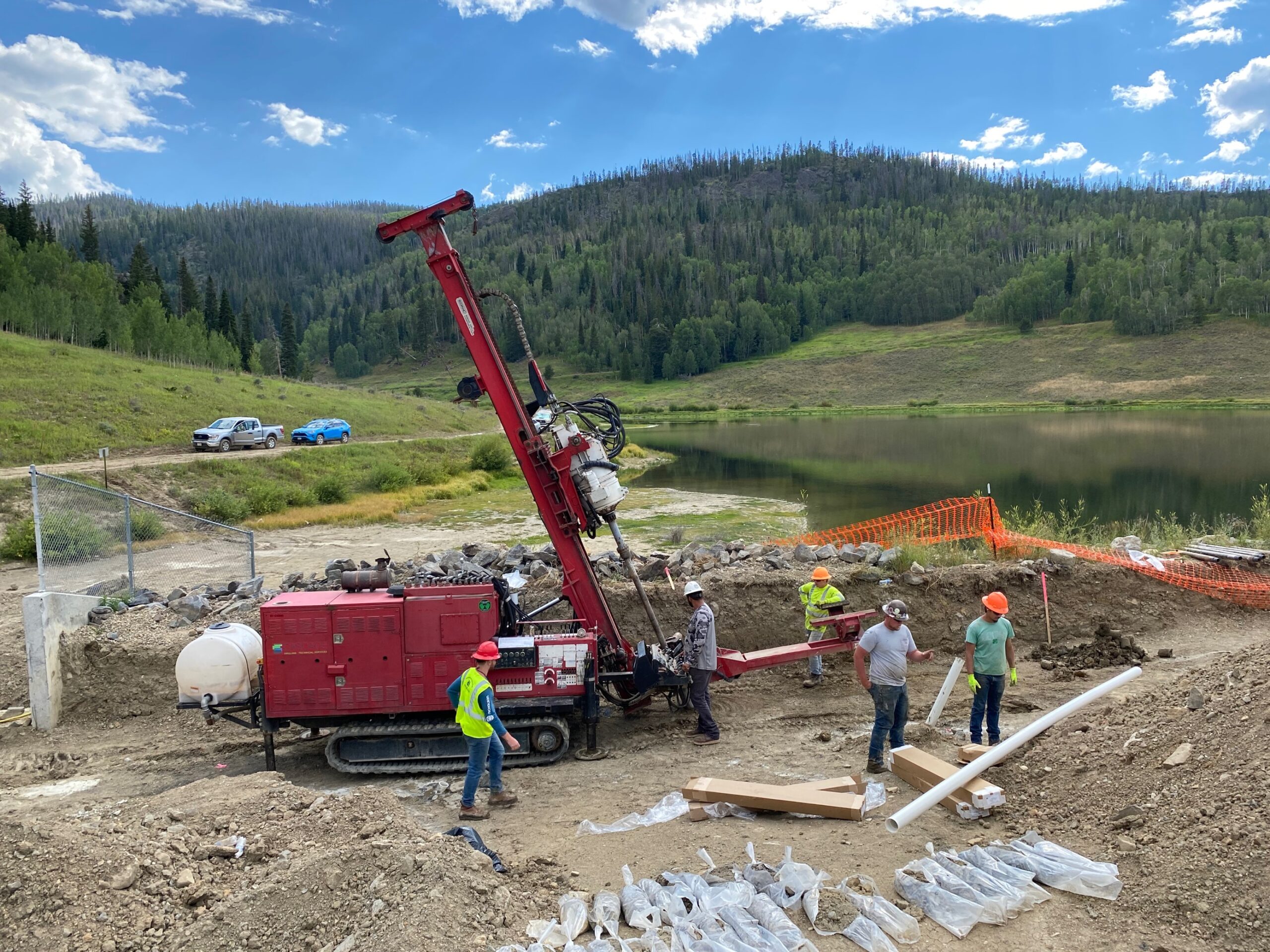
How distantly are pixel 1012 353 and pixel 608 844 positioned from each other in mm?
124557

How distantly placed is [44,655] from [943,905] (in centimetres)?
1175

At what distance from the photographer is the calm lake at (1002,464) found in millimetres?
33094

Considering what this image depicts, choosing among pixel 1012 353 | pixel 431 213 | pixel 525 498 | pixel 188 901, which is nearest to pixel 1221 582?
pixel 431 213

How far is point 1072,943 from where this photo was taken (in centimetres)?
521

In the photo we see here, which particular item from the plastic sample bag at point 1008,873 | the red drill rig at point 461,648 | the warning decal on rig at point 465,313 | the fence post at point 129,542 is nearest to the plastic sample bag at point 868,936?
the plastic sample bag at point 1008,873

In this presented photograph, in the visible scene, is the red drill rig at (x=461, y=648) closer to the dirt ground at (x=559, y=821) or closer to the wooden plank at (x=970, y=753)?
the dirt ground at (x=559, y=821)

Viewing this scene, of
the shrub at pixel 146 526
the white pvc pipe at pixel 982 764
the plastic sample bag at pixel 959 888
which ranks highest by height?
the shrub at pixel 146 526

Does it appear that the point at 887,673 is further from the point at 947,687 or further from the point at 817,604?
the point at 817,604

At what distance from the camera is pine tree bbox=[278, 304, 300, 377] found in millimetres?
118375

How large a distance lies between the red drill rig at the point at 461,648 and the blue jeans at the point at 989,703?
2417mm

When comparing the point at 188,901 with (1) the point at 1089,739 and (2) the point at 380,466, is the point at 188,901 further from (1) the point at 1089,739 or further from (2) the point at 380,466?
(2) the point at 380,466

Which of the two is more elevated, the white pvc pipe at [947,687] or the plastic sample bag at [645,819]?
the white pvc pipe at [947,687]

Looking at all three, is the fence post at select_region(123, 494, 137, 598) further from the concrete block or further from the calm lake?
the calm lake

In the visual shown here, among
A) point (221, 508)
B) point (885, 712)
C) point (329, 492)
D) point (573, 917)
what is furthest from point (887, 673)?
point (329, 492)
